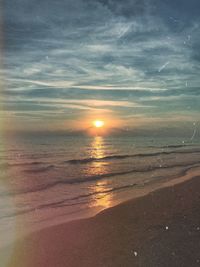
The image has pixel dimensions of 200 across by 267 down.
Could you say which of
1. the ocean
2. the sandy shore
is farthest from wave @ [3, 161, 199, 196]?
the sandy shore

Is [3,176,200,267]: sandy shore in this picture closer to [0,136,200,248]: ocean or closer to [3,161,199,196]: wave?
[0,136,200,248]: ocean

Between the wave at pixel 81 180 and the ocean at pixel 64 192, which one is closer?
the ocean at pixel 64 192

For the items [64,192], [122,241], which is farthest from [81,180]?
[122,241]

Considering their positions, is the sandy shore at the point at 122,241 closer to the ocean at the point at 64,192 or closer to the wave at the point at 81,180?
the ocean at the point at 64,192

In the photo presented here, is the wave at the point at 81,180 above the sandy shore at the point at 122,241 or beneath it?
beneath

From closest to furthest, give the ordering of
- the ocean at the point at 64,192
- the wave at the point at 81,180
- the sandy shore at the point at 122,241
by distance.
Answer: the sandy shore at the point at 122,241 < the ocean at the point at 64,192 < the wave at the point at 81,180

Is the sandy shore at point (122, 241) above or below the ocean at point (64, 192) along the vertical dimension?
above

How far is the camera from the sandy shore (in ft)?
20.2

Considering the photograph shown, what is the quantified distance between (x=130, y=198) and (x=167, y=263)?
6.35 m

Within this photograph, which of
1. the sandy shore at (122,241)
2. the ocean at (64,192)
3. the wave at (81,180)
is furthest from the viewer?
the wave at (81,180)

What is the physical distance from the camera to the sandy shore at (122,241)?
6152mm

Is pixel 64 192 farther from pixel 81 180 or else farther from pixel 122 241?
pixel 122 241

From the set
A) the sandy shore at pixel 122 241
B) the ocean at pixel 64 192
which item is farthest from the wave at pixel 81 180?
the sandy shore at pixel 122 241

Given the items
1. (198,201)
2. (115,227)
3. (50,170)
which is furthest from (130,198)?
(50,170)
